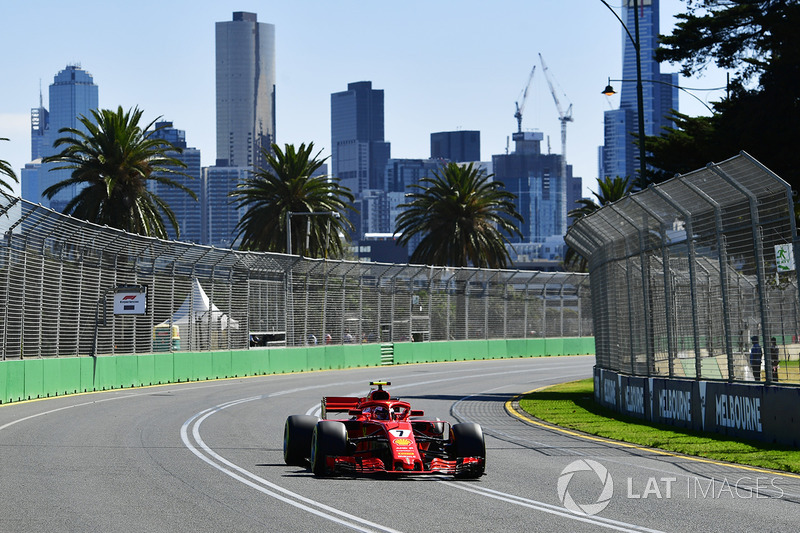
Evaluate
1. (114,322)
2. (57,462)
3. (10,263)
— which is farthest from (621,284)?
(114,322)

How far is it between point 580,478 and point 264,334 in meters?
30.0

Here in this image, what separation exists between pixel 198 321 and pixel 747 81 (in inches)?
732

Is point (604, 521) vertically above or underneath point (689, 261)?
underneath

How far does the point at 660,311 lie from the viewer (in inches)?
769

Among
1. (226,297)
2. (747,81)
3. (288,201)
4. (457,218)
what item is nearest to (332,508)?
(747,81)

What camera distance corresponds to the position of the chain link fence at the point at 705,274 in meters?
14.9

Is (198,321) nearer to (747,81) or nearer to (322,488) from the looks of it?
(747,81)

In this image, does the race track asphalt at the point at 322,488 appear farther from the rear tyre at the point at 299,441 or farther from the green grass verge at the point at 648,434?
the green grass verge at the point at 648,434

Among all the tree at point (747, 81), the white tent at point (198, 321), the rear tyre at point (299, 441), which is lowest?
the rear tyre at point (299, 441)

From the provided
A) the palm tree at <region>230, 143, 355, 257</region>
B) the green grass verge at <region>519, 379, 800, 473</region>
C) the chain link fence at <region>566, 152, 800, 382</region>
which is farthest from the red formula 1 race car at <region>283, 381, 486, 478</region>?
the palm tree at <region>230, 143, 355, 257</region>

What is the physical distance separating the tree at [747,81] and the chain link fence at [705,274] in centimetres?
665

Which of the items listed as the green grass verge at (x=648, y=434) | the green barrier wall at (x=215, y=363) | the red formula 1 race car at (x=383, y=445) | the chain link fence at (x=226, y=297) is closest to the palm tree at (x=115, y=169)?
the chain link fence at (x=226, y=297)

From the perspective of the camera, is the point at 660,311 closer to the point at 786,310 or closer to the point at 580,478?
the point at 786,310

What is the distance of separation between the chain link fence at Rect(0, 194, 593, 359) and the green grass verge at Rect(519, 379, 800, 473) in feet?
39.3
